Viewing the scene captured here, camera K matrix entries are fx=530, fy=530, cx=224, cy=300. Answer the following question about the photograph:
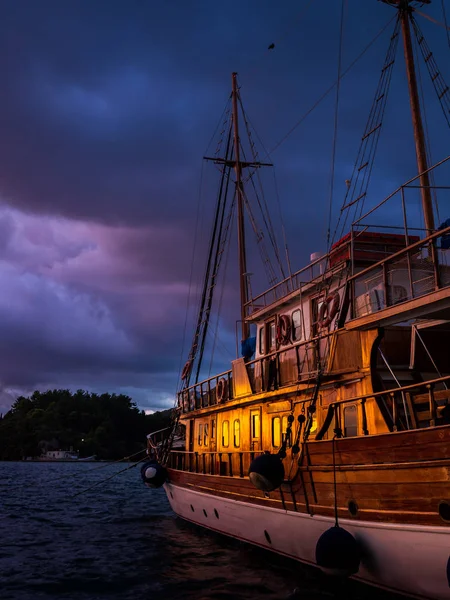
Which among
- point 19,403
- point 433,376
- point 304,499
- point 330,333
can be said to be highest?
point 19,403

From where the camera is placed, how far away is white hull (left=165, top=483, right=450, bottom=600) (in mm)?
8594

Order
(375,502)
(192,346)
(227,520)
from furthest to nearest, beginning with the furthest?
(192,346) < (227,520) < (375,502)

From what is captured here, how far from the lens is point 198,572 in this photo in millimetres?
13469

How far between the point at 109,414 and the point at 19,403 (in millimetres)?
33165

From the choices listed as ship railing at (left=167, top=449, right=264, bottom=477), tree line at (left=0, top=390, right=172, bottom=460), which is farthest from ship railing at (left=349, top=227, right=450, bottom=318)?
tree line at (left=0, top=390, right=172, bottom=460)

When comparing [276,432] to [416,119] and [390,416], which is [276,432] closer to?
[390,416]

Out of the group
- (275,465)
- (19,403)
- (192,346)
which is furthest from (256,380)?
(19,403)

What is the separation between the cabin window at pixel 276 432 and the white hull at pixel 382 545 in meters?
1.72

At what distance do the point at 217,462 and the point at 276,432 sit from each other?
3679 mm

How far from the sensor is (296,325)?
16297 millimetres

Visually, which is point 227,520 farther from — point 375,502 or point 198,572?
point 375,502

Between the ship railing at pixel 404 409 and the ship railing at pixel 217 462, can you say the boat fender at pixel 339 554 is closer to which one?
the ship railing at pixel 404 409

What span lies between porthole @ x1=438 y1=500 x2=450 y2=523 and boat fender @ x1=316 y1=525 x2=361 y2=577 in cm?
183

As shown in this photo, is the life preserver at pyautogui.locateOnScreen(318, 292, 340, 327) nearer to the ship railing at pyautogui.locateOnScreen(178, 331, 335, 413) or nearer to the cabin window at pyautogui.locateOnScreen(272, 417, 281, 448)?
the ship railing at pyautogui.locateOnScreen(178, 331, 335, 413)
